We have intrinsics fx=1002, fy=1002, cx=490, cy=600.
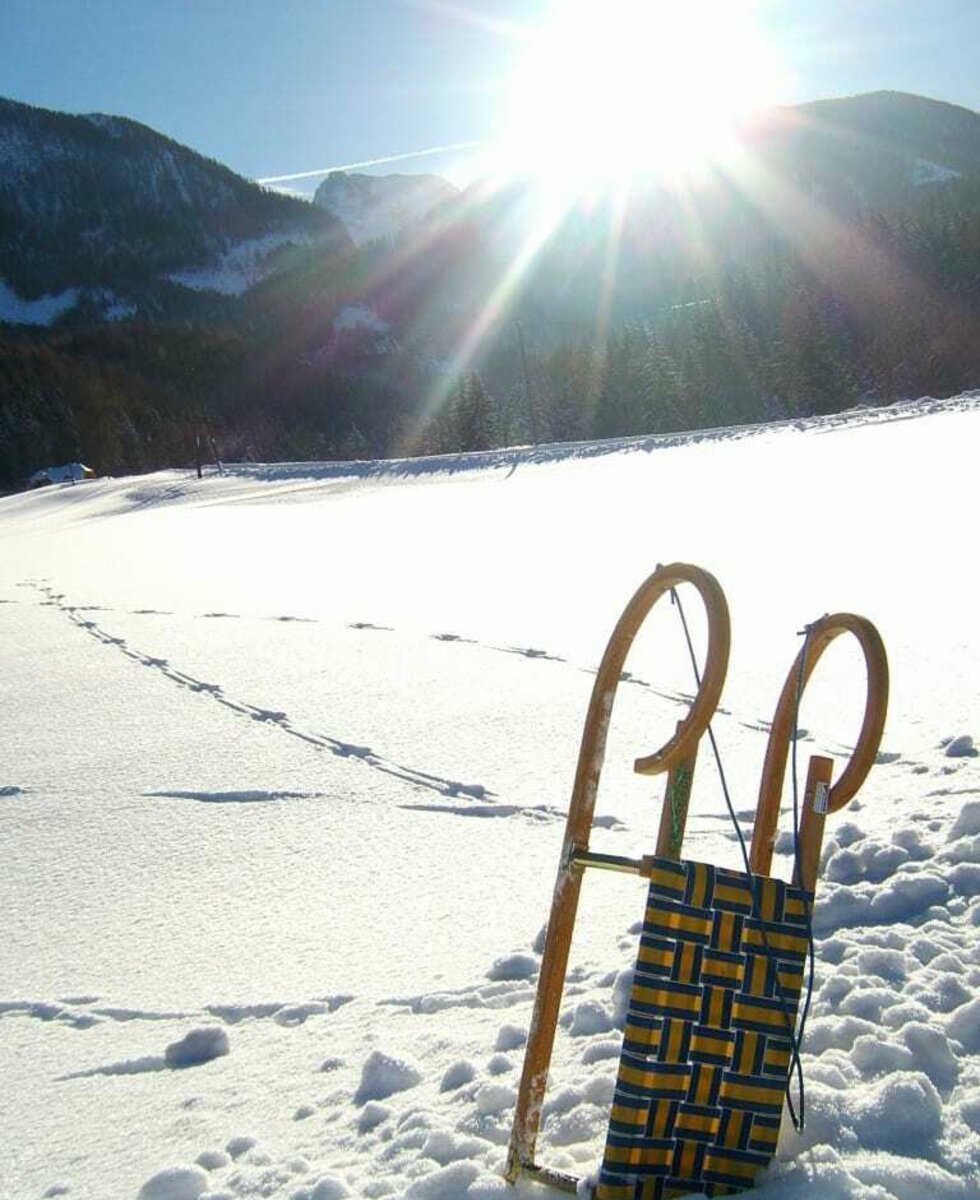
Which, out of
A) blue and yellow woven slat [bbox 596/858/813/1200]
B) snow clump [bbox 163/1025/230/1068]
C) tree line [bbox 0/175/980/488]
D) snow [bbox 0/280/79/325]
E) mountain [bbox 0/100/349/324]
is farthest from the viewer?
mountain [bbox 0/100/349/324]

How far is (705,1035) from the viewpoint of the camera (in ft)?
5.68

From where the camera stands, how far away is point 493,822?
4051mm

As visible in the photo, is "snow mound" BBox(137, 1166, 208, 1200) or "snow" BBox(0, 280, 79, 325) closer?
"snow mound" BBox(137, 1166, 208, 1200)

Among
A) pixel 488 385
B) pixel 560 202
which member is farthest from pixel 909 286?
pixel 560 202

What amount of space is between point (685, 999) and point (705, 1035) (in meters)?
0.08

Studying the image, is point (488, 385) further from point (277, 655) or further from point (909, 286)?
point (277, 655)

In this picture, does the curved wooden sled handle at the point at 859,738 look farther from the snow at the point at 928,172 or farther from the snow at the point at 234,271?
the snow at the point at 928,172

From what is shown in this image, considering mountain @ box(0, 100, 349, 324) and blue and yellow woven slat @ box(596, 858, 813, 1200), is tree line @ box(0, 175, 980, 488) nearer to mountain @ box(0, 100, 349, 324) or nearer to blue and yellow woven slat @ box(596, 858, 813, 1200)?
mountain @ box(0, 100, 349, 324)

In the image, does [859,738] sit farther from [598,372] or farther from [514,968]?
[598,372]

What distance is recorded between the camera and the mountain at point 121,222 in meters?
132

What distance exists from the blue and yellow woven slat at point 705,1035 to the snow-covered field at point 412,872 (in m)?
0.14

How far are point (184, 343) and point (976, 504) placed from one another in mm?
101365

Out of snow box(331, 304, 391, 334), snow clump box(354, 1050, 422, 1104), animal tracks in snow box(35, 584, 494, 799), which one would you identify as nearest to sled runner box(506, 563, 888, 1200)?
snow clump box(354, 1050, 422, 1104)

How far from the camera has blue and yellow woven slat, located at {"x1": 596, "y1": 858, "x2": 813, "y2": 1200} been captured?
170 centimetres
